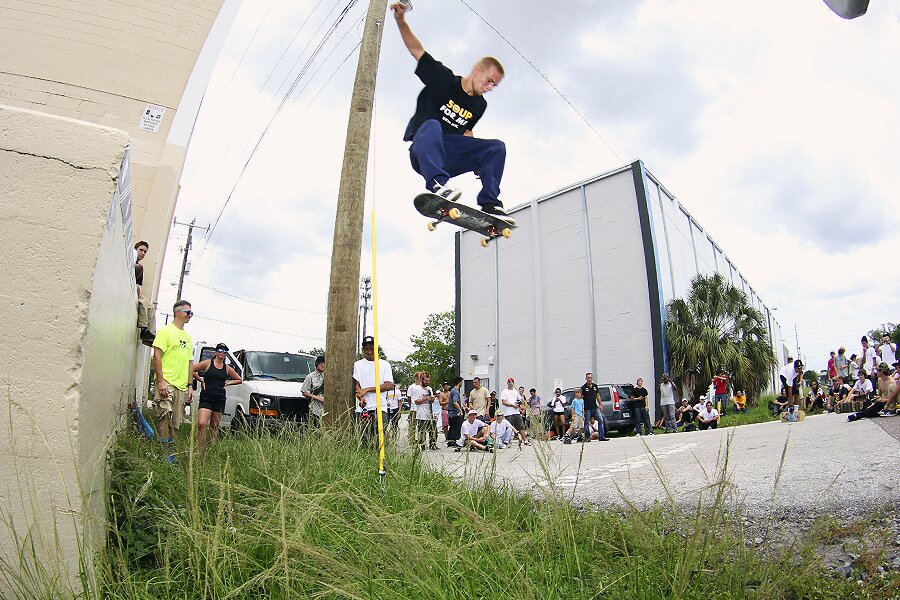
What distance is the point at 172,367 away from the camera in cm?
651

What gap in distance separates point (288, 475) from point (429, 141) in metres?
3.05

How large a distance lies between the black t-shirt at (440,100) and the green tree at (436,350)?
4189 centimetres

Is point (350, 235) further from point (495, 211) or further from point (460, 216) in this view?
point (495, 211)

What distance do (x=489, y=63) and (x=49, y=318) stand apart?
407 centimetres

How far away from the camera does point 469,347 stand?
98.0 feet

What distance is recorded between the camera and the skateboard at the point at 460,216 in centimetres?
494

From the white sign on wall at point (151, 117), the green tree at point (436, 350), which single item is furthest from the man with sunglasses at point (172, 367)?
the green tree at point (436, 350)

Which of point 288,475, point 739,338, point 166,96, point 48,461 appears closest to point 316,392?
point 288,475

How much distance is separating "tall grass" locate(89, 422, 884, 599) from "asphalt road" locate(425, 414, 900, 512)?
0.88 ft

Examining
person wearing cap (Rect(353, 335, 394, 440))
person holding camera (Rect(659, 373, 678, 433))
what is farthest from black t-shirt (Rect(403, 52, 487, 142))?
person holding camera (Rect(659, 373, 678, 433))

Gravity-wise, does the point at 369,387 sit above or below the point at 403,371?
below

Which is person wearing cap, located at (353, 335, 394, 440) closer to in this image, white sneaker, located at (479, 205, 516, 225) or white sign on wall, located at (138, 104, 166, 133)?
white sneaker, located at (479, 205, 516, 225)

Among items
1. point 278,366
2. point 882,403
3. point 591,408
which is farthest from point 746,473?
point 591,408

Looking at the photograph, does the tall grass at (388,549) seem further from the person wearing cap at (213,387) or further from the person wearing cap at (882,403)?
the person wearing cap at (882,403)
